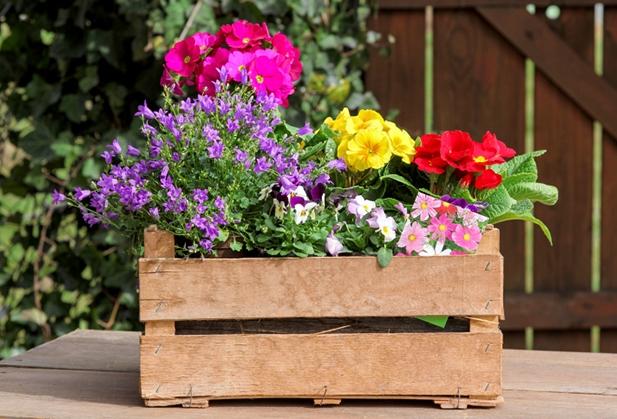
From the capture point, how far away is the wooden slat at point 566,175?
298 cm

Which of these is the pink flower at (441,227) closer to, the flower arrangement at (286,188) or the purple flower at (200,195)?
the flower arrangement at (286,188)

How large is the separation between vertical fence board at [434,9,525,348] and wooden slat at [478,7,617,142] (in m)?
0.04

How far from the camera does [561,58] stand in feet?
9.74

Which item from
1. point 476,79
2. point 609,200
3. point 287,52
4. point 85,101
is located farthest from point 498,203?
point 609,200

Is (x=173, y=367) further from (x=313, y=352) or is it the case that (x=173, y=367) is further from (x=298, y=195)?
(x=298, y=195)

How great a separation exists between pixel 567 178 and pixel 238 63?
1.82m

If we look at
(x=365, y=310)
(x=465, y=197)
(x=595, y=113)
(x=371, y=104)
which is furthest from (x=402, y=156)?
(x=595, y=113)

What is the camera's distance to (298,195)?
1274mm

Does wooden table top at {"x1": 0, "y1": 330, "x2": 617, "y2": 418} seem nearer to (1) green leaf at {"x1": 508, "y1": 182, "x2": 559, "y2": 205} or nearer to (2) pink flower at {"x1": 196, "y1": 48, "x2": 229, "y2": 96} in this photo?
(1) green leaf at {"x1": 508, "y1": 182, "x2": 559, "y2": 205}

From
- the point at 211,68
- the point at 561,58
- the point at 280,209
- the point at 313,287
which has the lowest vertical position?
the point at 313,287

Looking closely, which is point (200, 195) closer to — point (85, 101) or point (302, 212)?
point (302, 212)

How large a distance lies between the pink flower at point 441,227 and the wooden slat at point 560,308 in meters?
1.74

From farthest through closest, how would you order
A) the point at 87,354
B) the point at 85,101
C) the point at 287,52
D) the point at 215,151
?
1. the point at 85,101
2. the point at 87,354
3. the point at 287,52
4. the point at 215,151

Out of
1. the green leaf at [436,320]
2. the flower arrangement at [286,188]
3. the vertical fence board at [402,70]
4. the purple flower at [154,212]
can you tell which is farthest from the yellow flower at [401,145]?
the vertical fence board at [402,70]
